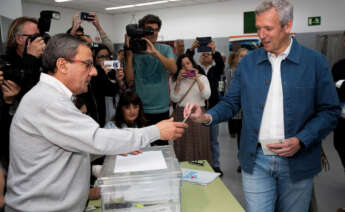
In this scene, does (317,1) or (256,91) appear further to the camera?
(317,1)

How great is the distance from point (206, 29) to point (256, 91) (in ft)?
23.5

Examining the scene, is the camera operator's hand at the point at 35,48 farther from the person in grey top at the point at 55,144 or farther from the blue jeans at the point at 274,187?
the blue jeans at the point at 274,187

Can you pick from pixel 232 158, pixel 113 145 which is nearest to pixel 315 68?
pixel 113 145

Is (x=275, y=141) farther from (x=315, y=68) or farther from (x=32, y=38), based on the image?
(x=32, y=38)

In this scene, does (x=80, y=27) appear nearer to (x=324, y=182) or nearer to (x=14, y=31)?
(x=14, y=31)

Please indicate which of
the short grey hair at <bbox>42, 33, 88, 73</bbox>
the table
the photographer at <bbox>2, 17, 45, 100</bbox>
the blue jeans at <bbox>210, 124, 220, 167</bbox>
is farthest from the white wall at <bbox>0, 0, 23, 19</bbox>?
the table

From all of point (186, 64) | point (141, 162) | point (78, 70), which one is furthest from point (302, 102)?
point (186, 64)

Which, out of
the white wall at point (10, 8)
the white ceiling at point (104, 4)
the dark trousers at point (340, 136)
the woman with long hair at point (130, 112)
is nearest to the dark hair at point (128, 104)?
the woman with long hair at point (130, 112)

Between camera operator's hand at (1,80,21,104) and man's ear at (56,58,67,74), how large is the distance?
744mm

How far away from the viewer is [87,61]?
1.21m

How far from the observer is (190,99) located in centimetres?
318

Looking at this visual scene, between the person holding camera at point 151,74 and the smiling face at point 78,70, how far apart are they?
1273mm

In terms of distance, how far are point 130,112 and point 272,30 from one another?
1.38 m

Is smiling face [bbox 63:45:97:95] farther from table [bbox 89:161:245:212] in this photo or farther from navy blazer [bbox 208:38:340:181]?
navy blazer [bbox 208:38:340:181]
